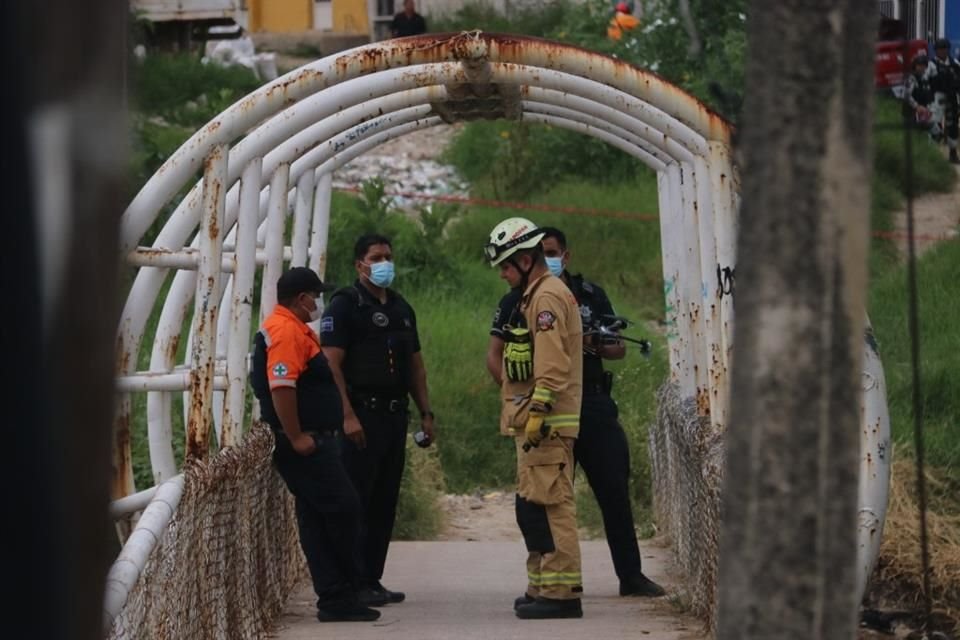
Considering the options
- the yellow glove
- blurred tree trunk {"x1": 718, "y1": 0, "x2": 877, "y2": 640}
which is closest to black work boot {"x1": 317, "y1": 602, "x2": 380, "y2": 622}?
the yellow glove

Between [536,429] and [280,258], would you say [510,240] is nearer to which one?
[536,429]

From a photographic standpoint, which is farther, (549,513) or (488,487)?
(488,487)

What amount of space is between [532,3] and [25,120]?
103ft

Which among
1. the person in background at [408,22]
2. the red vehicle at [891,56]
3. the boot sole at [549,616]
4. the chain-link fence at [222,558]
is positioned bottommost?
the boot sole at [549,616]

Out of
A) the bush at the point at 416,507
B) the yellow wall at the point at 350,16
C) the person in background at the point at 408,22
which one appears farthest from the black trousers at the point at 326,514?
the yellow wall at the point at 350,16

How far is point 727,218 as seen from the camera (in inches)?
314

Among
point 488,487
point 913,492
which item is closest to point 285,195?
point 913,492

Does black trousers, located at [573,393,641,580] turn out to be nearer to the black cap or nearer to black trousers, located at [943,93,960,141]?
the black cap

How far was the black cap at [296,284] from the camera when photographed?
24.9ft

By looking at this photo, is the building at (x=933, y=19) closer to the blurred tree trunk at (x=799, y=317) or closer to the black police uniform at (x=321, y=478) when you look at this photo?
the black police uniform at (x=321, y=478)

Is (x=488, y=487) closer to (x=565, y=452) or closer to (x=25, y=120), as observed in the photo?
(x=565, y=452)

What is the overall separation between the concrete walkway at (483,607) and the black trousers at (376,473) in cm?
29

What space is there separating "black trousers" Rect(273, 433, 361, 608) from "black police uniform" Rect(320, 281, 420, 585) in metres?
0.51

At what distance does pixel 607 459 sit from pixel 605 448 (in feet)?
0.19
